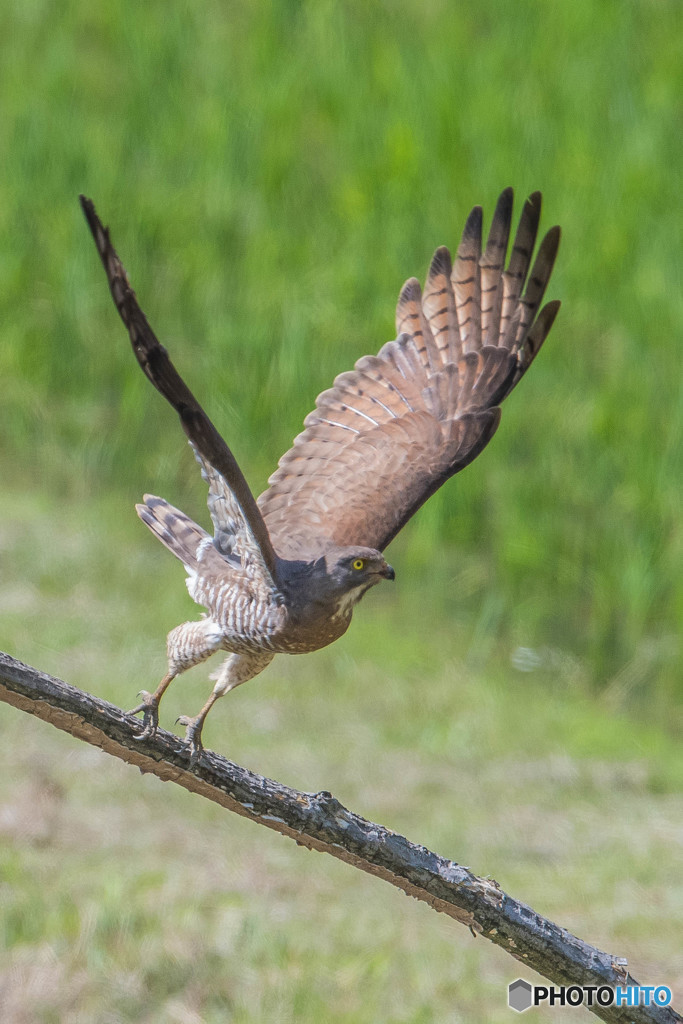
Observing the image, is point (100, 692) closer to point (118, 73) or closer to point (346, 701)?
point (346, 701)

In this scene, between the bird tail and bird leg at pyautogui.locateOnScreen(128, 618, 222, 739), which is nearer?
bird leg at pyautogui.locateOnScreen(128, 618, 222, 739)

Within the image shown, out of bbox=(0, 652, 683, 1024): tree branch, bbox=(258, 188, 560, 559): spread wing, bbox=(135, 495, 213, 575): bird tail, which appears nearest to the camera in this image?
bbox=(0, 652, 683, 1024): tree branch

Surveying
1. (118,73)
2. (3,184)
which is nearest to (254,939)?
(3,184)

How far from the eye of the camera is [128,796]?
4.51m

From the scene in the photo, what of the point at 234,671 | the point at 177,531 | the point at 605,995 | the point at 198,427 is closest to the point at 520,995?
the point at 605,995

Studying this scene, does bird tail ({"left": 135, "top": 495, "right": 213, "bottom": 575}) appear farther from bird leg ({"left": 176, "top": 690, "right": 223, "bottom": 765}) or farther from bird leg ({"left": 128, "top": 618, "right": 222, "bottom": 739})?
bird leg ({"left": 176, "top": 690, "right": 223, "bottom": 765})

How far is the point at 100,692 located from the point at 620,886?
1635mm

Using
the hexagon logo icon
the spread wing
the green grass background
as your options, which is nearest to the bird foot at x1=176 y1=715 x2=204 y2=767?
the spread wing

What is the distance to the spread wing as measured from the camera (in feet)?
10.5

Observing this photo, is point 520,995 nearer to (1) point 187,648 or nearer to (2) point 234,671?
(2) point 234,671

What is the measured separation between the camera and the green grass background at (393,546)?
156 inches

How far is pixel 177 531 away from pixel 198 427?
0.79 meters

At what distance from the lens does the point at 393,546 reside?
18.6 feet

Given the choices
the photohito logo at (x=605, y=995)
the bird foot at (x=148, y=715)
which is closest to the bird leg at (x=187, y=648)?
the bird foot at (x=148, y=715)
